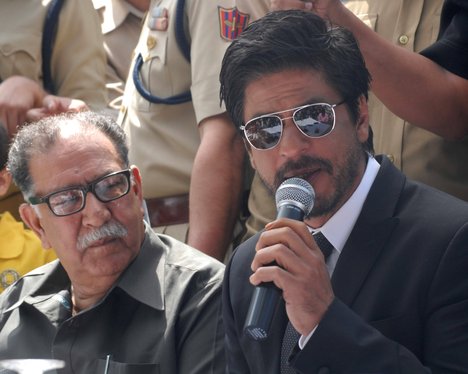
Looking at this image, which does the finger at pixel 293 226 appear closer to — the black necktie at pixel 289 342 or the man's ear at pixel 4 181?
the black necktie at pixel 289 342

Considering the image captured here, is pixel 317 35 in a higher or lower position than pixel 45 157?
higher

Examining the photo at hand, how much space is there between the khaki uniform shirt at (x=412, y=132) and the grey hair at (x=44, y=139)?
2.16ft

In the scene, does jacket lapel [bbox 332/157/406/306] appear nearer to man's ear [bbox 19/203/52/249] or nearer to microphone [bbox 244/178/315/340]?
microphone [bbox 244/178/315/340]

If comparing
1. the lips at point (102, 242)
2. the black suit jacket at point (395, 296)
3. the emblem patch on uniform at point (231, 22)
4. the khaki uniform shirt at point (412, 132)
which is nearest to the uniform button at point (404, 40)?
the khaki uniform shirt at point (412, 132)

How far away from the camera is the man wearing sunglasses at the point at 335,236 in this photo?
2.64 metres

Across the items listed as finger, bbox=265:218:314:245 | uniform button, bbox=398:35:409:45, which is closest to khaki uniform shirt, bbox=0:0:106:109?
uniform button, bbox=398:35:409:45

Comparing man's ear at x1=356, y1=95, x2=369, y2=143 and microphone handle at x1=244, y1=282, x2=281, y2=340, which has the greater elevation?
microphone handle at x1=244, y1=282, x2=281, y2=340

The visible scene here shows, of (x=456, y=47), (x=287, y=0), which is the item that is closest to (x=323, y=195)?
(x=287, y=0)

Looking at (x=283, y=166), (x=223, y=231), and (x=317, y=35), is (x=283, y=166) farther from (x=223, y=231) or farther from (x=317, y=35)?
(x=223, y=231)

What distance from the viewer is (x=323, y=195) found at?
300 centimetres

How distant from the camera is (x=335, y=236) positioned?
305 centimetres

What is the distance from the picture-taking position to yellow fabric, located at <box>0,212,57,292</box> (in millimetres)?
4418

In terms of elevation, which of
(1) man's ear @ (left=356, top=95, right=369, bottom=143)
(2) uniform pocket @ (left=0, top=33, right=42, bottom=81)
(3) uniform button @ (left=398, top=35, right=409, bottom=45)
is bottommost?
(2) uniform pocket @ (left=0, top=33, right=42, bottom=81)

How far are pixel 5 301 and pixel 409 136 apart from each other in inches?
62.0
